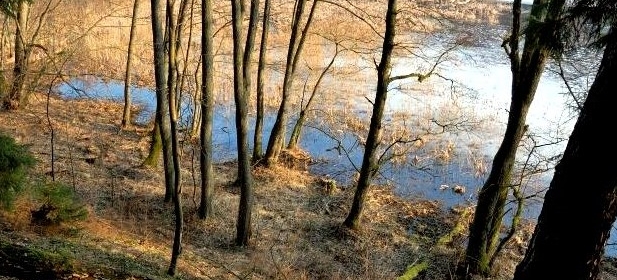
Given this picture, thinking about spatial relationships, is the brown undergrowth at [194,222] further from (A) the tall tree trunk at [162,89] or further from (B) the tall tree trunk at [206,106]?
(A) the tall tree trunk at [162,89]

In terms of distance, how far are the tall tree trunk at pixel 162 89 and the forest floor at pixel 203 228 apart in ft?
1.91

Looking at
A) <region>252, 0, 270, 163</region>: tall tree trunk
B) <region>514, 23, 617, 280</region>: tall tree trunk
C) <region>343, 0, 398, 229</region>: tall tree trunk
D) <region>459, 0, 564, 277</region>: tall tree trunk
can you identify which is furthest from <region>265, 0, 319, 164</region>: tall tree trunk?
<region>514, 23, 617, 280</region>: tall tree trunk

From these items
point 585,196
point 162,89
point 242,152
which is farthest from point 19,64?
point 585,196

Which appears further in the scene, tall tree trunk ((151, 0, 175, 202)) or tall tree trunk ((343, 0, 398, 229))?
tall tree trunk ((343, 0, 398, 229))

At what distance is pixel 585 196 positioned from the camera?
376 cm

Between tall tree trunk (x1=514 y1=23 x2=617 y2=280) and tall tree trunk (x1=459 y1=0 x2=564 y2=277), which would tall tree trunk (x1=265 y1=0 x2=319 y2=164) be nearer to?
tall tree trunk (x1=459 y1=0 x2=564 y2=277)

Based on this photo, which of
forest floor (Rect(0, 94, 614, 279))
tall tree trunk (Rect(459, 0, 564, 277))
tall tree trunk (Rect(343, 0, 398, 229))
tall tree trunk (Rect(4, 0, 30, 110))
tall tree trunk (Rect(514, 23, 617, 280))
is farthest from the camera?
tall tree trunk (Rect(4, 0, 30, 110))

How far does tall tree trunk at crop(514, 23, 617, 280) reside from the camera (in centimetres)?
367

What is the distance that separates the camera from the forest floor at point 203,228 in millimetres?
7984

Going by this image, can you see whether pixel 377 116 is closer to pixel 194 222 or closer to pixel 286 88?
pixel 194 222

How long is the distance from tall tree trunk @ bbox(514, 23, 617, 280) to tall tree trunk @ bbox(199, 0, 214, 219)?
24.7 ft

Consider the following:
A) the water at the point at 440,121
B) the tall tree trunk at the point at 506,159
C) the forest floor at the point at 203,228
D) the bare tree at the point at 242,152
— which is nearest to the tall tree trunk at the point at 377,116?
the forest floor at the point at 203,228

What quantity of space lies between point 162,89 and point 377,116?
4.35m

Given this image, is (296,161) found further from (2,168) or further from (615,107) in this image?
(615,107)
